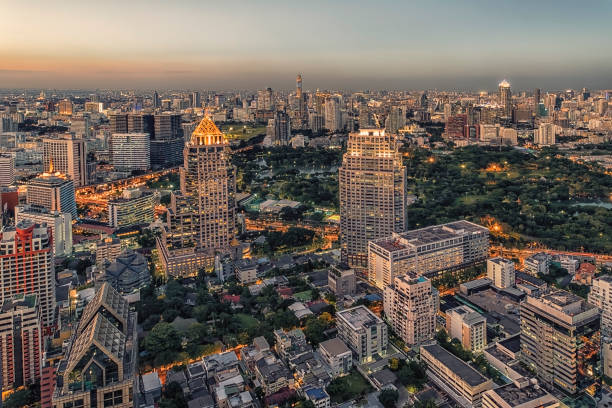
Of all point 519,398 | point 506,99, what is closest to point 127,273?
point 519,398

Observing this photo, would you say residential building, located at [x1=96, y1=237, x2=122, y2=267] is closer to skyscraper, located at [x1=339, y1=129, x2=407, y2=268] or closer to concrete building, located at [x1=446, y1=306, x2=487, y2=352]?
skyscraper, located at [x1=339, y1=129, x2=407, y2=268]

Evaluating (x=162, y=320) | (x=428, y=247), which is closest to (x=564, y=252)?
(x=428, y=247)

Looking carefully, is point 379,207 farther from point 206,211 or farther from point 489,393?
point 489,393

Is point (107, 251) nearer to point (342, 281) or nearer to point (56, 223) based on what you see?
point (56, 223)

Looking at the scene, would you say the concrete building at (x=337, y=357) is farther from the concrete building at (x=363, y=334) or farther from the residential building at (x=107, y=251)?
the residential building at (x=107, y=251)

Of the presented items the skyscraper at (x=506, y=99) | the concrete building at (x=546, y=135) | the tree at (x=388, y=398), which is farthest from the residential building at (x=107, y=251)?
the skyscraper at (x=506, y=99)
